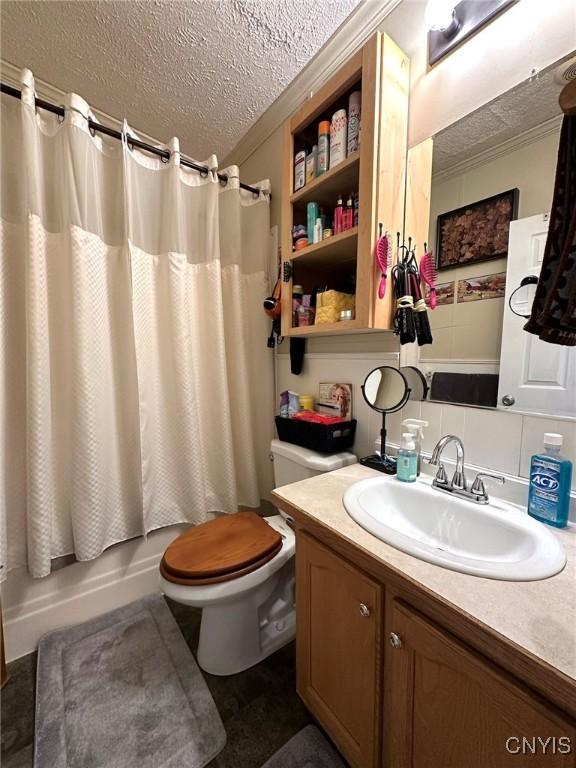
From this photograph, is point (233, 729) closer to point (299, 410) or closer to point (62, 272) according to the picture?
point (299, 410)

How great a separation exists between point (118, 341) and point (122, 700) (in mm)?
1259

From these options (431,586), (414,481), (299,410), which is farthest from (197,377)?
(431,586)

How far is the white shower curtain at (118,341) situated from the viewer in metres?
1.08

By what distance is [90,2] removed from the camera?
990 millimetres

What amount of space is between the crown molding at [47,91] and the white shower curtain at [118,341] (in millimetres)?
304

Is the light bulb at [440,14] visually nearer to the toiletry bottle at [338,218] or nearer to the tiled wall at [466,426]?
the toiletry bottle at [338,218]

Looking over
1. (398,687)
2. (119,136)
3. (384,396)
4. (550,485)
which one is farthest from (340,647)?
(119,136)

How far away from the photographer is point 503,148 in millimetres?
802

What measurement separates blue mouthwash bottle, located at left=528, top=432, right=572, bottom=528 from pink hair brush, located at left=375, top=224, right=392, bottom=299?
58cm

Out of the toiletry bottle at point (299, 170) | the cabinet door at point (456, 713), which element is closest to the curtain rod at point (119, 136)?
the toiletry bottle at point (299, 170)

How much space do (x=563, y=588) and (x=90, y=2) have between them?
6.53 ft

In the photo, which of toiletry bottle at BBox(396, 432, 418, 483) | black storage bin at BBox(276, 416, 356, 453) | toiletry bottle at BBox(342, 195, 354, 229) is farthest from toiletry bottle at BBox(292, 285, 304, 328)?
toiletry bottle at BBox(396, 432, 418, 483)

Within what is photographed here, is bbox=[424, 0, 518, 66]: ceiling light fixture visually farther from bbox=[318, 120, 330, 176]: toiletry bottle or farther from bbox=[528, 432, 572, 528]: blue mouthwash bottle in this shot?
bbox=[528, 432, 572, 528]: blue mouthwash bottle

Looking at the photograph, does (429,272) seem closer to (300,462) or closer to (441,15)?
(441,15)
